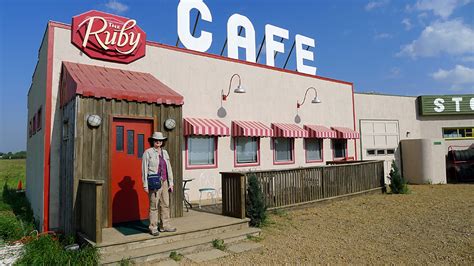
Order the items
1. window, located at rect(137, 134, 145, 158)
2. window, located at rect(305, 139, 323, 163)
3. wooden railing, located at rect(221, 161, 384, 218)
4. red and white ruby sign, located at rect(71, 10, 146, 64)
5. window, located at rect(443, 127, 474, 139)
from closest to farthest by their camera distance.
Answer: window, located at rect(137, 134, 145, 158) < wooden railing, located at rect(221, 161, 384, 218) < red and white ruby sign, located at rect(71, 10, 146, 64) < window, located at rect(305, 139, 323, 163) < window, located at rect(443, 127, 474, 139)

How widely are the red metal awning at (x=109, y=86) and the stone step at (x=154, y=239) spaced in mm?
2753

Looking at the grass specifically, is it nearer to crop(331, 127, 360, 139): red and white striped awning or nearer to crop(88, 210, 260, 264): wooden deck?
crop(88, 210, 260, 264): wooden deck

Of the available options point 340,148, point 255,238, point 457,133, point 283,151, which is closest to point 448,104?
point 457,133

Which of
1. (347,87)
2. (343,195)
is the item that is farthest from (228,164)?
(347,87)

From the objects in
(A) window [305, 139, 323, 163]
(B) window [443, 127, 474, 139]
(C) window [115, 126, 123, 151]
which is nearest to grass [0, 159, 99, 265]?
(C) window [115, 126, 123, 151]

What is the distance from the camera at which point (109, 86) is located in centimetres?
659

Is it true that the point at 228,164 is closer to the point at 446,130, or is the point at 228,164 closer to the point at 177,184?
the point at 177,184

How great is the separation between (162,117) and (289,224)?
363cm

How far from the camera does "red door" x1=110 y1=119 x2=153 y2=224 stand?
6.53m

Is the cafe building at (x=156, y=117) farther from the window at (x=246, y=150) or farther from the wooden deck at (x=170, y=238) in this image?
the wooden deck at (x=170, y=238)

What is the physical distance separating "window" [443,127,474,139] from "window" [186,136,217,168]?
14.2m

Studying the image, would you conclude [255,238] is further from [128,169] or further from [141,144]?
[141,144]

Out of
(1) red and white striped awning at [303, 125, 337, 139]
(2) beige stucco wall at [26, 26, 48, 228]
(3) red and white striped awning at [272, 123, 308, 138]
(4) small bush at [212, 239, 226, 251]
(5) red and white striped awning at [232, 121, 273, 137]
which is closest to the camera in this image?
(4) small bush at [212, 239, 226, 251]

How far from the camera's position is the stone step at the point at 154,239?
4895 millimetres
